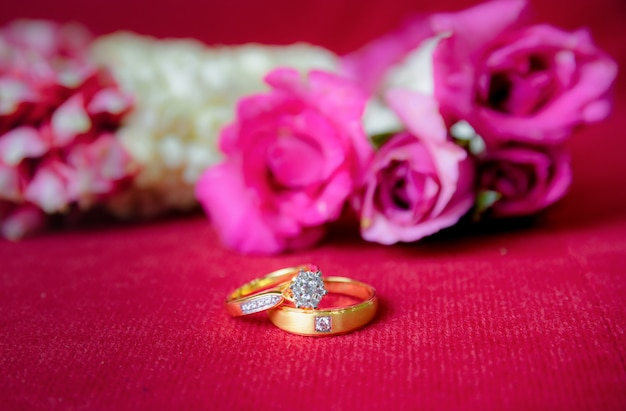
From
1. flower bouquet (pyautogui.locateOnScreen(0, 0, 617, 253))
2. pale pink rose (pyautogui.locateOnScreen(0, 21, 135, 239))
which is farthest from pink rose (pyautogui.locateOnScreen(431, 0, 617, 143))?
pale pink rose (pyautogui.locateOnScreen(0, 21, 135, 239))

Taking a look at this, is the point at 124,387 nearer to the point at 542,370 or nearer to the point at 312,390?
the point at 312,390

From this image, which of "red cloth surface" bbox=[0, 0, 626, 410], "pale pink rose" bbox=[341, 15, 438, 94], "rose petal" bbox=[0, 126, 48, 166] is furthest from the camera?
"pale pink rose" bbox=[341, 15, 438, 94]

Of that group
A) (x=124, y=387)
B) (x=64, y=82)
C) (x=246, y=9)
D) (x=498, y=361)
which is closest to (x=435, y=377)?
(x=498, y=361)

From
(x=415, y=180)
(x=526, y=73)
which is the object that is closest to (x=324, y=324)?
(x=415, y=180)

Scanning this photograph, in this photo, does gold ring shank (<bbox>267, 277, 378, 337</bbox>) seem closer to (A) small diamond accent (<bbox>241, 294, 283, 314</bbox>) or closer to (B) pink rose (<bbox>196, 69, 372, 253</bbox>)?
(A) small diamond accent (<bbox>241, 294, 283, 314</bbox>)

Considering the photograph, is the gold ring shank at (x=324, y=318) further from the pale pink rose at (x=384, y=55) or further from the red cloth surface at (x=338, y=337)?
the pale pink rose at (x=384, y=55)

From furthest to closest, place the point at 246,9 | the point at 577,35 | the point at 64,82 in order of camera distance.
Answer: the point at 246,9 < the point at 64,82 < the point at 577,35
